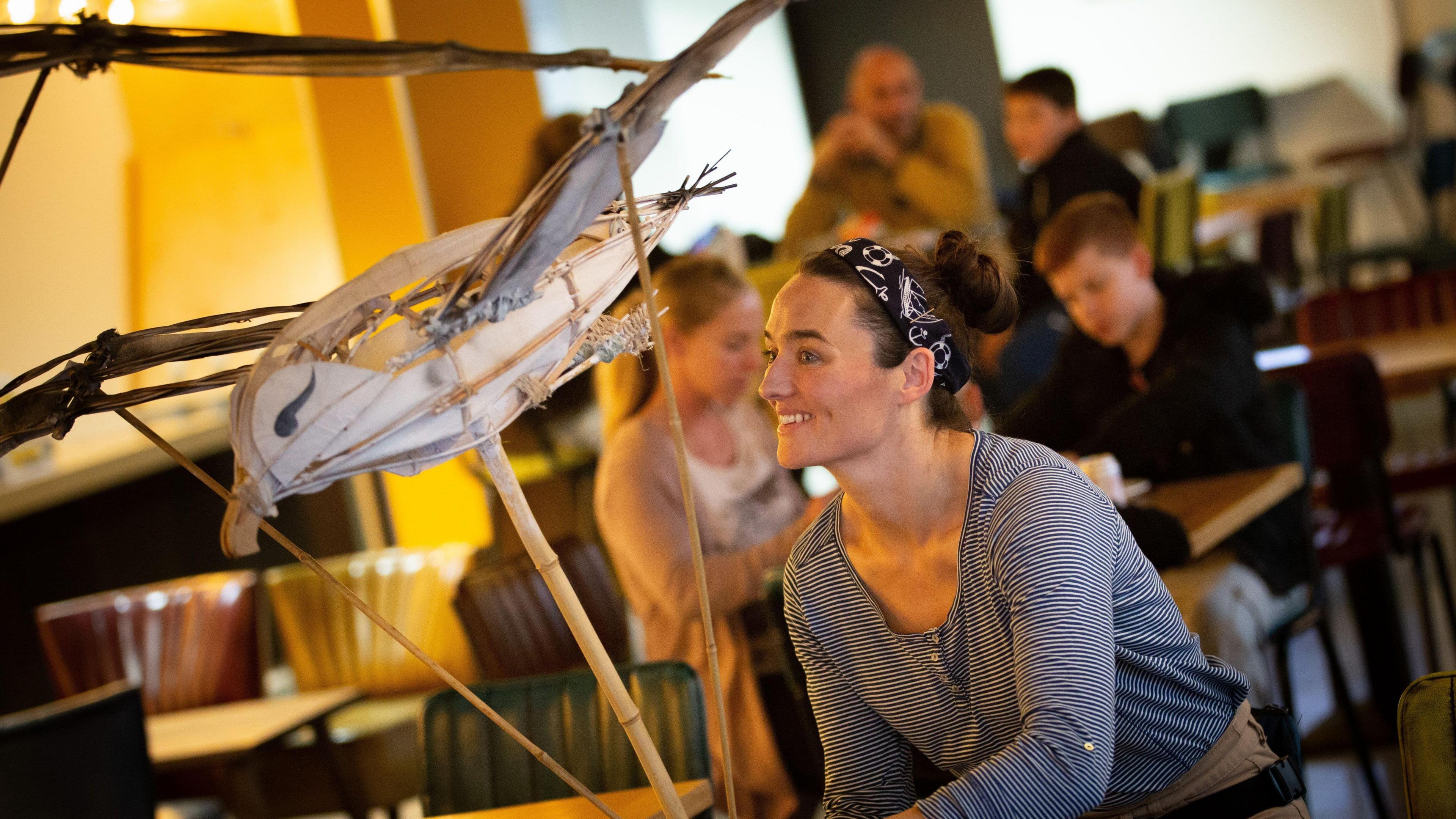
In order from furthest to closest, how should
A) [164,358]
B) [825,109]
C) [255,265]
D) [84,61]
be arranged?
1. [825,109]
2. [255,265]
3. [164,358]
4. [84,61]

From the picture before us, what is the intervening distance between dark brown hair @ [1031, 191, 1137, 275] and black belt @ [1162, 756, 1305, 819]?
5.28 feet

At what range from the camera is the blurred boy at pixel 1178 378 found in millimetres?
2607

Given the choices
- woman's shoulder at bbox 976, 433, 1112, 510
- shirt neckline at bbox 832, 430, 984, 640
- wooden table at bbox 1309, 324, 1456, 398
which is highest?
woman's shoulder at bbox 976, 433, 1112, 510

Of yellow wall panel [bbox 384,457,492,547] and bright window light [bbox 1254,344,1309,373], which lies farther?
yellow wall panel [bbox 384,457,492,547]

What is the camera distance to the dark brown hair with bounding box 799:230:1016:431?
4.81 feet

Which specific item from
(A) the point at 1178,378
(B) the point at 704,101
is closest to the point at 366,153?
(B) the point at 704,101

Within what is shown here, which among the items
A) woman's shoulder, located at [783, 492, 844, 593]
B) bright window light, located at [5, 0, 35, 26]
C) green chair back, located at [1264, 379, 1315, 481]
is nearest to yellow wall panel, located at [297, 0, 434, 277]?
bright window light, located at [5, 0, 35, 26]

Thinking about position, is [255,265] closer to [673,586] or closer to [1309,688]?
[673,586]

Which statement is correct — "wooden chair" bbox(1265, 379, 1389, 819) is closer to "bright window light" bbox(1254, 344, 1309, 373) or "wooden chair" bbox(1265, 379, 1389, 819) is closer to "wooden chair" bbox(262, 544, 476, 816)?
"bright window light" bbox(1254, 344, 1309, 373)

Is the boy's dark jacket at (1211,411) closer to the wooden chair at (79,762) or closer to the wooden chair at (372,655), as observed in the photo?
the wooden chair at (372,655)

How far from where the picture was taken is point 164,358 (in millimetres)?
976

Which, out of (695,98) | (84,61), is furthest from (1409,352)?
(695,98)

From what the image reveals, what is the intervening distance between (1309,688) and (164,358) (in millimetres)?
3344

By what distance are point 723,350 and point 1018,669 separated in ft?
5.15
